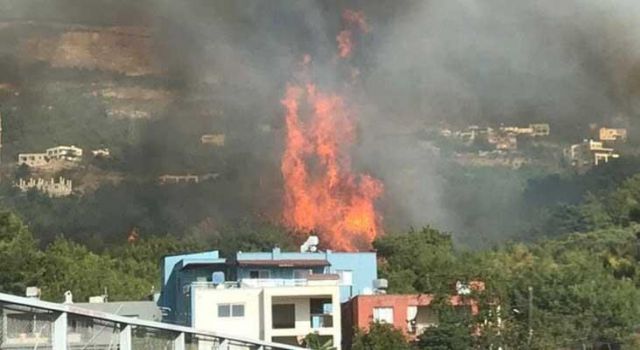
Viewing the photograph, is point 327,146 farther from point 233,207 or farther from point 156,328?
point 156,328

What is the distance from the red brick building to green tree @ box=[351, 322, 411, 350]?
1066mm

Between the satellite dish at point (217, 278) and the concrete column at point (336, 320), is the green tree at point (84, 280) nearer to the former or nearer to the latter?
the satellite dish at point (217, 278)

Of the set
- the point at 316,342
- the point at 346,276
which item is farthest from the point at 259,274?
the point at 316,342

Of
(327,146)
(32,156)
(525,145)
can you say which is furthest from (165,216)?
(525,145)

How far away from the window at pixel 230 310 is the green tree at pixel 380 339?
335 centimetres

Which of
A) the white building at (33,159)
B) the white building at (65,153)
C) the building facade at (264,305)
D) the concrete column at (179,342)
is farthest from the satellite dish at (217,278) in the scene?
the white building at (33,159)

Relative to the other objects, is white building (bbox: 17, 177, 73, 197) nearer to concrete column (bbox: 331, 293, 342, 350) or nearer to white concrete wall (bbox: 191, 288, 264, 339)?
white concrete wall (bbox: 191, 288, 264, 339)

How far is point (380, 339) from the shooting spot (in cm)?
3378

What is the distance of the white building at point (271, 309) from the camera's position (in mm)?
34219

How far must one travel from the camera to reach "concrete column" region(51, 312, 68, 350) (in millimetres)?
6711

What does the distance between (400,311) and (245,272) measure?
5134 millimetres

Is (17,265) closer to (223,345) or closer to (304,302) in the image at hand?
(304,302)

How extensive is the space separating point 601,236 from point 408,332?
93.4ft

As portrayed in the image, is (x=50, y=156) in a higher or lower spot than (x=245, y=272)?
higher
